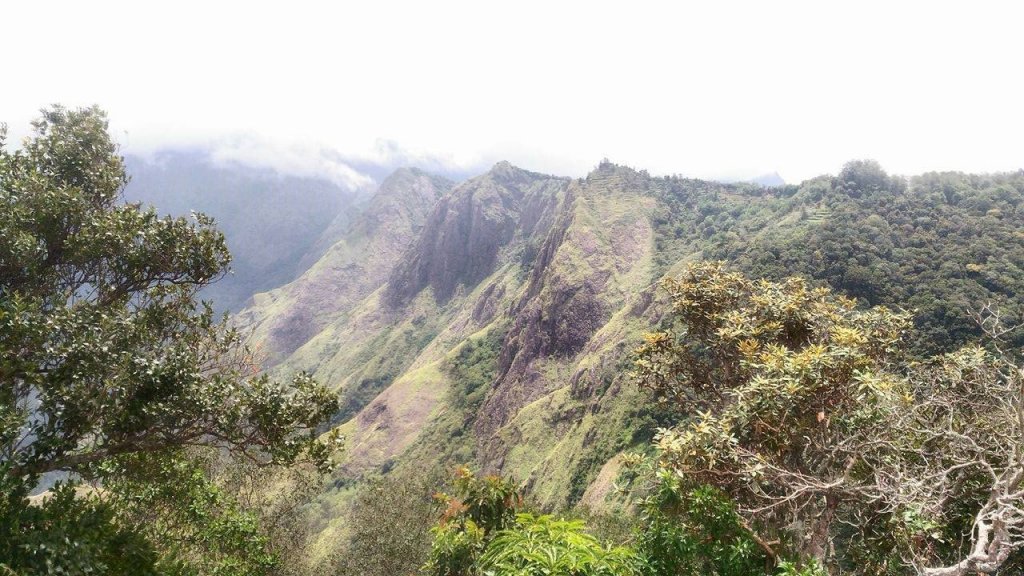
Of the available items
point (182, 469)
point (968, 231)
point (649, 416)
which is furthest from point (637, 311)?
point (182, 469)

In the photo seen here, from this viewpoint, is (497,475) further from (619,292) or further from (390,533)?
(619,292)

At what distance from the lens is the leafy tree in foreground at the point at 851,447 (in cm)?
865

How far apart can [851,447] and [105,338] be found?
14.6m

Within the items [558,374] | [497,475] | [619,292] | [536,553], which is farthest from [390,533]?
[619,292]

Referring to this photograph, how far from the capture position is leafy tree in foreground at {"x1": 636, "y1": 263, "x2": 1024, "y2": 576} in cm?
865

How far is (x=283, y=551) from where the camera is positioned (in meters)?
31.9

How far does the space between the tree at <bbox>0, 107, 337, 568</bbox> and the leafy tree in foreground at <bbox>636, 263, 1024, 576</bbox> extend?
9.59 meters

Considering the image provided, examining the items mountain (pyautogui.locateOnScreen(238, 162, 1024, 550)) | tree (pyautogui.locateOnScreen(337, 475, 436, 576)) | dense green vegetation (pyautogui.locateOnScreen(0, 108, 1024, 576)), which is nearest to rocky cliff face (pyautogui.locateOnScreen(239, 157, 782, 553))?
mountain (pyautogui.locateOnScreen(238, 162, 1024, 550))

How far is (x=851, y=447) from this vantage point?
380 inches

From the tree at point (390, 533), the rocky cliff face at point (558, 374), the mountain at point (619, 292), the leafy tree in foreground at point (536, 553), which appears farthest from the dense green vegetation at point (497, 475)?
the rocky cliff face at point (558, 374)

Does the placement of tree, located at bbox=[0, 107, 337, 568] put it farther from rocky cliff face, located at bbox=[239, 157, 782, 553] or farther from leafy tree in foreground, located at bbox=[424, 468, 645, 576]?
rocky cliff face, located at bbox=[239, 157, 782, 553]

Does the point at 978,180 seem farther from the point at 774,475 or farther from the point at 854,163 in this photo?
the point at 774,475

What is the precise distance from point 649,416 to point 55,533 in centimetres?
7975

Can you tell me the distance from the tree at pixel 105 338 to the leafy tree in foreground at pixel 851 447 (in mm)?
9593
